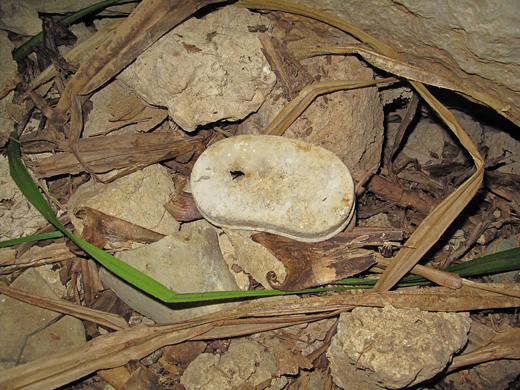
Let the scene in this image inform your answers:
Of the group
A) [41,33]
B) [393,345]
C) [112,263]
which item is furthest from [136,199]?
Result: [393,345]

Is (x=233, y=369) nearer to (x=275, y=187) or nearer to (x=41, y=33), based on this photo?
(x=275, y=187)

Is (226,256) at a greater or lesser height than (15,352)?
greater

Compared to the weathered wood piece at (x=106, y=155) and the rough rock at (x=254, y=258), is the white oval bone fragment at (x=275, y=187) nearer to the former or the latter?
the rough rock at (x=254, y=258)

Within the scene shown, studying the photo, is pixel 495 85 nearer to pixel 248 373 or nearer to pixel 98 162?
pixel 248 373

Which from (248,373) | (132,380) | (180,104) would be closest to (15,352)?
(132,380)

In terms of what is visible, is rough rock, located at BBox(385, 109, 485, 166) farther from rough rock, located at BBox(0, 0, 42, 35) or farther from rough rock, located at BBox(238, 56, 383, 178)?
rough rock, located at BBox(0, 0, 42, 35)

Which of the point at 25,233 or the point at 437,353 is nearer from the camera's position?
the point at 437,353
